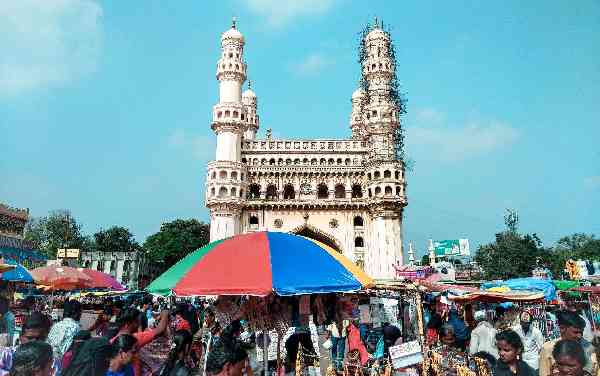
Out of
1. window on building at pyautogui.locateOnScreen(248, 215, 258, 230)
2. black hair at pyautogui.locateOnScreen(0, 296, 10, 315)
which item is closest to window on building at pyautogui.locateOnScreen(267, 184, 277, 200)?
window on building at pyautogui.locateOnScreen(248, 215, 258, 230)

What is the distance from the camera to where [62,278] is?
14367 mm

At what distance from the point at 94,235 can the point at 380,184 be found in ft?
136

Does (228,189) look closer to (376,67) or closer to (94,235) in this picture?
(376,67)

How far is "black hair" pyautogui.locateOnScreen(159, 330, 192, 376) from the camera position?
5.27 meters

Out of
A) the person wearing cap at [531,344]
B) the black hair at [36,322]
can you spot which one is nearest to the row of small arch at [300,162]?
the person wearing cap at [531,344]

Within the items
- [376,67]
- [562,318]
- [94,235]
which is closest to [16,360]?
[562,318]

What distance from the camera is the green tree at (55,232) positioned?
58.0 meters

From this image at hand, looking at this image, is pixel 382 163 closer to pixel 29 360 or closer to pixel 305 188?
pixel 305 188

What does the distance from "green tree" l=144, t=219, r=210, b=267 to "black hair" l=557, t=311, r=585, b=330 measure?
55.2 m

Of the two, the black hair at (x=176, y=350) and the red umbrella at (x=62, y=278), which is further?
the red umbrella at (x=62, y=278)

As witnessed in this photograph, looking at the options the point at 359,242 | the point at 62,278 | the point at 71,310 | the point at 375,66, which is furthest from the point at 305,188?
the point at 71,310

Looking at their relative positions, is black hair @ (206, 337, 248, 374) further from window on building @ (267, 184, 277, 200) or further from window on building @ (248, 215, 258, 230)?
window on building @ (267, 184, 277, 200)

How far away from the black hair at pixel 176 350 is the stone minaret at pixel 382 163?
34.2 meters

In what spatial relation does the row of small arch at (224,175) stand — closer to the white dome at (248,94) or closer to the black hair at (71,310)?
the white dome at (248,94)
